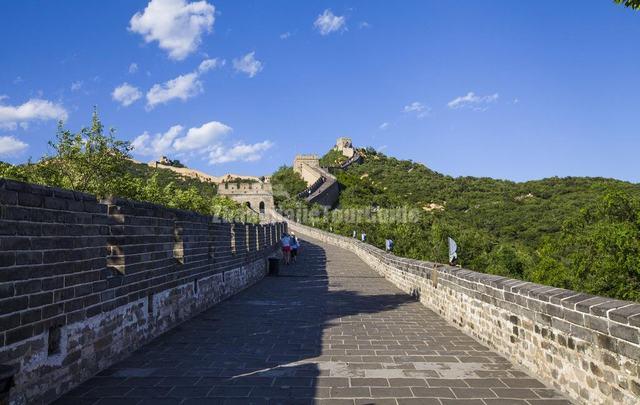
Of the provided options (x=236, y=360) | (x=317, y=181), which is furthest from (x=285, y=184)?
(x=236, y=360)

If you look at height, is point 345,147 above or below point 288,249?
above

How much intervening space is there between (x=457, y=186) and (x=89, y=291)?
10212 centimetres

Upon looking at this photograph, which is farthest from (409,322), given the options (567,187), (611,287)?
(567,187)

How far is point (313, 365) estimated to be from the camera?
18.7 ft

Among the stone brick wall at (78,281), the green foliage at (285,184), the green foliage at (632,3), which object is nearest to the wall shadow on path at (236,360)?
the stone brick wall at (78,281)

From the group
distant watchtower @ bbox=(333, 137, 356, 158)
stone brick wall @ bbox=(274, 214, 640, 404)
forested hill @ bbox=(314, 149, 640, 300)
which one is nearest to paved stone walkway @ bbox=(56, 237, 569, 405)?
stone brick wall @ bbox=(274, 214, 640, 404)

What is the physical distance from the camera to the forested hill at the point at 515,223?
2209cm

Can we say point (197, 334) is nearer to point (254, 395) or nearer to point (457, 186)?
point (254, 395)

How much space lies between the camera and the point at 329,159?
4626 inches

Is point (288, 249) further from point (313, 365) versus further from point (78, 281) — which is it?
point (78, 281)

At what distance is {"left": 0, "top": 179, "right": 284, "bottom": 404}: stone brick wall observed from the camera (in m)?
3.98

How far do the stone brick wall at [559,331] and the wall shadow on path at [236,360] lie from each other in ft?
7.19

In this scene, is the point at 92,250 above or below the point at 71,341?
above

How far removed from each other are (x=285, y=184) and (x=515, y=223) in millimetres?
37338
